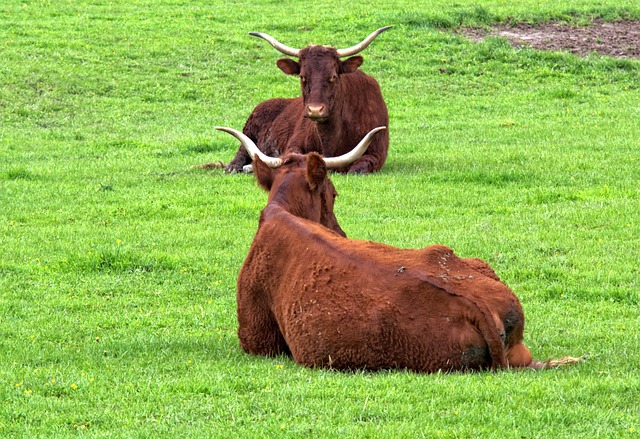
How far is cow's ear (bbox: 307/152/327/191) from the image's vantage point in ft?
29.0

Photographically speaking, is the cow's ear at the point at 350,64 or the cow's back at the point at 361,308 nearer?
the cow's back at the point at 361,308

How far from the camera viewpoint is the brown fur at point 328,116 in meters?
17.3

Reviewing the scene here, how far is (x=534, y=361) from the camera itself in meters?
7.81

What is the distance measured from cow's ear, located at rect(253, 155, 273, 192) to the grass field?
1297 millimetres

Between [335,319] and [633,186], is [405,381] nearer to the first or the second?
[335,319]

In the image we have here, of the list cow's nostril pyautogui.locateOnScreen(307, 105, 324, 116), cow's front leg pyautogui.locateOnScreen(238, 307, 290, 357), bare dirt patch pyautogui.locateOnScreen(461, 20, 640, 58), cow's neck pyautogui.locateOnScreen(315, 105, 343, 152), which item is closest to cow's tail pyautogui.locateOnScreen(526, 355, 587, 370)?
cow's front leg pyautogui.locateOnScreen(238, 307, 290, 357)

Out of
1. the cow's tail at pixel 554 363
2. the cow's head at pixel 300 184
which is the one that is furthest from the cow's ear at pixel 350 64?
the cow's tail at pixel 554 363

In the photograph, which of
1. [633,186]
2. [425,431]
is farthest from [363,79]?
[425,431]

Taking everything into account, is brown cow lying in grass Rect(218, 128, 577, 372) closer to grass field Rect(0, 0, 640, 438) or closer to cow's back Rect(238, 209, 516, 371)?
cow's back Rect(238, 209, 516, 371)

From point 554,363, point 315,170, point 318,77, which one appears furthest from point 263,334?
point 318,77

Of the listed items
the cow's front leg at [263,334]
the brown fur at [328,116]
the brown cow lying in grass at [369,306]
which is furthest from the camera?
the brown fur at [328,116]

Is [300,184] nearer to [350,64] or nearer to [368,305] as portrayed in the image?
[368,305]

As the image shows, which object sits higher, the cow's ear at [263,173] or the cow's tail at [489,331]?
the cow's ear at [263,173]

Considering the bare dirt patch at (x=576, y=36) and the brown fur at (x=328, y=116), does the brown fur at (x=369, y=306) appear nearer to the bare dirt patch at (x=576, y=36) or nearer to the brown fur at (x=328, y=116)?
the brown fur at (x=328, y=116)
